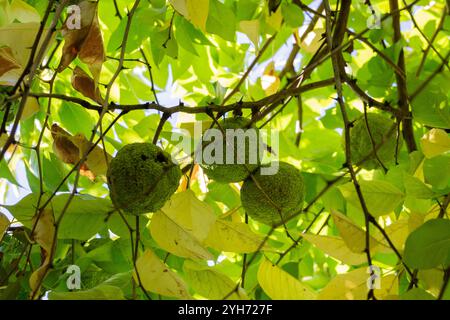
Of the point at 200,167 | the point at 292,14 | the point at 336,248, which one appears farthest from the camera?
the point at 292,14

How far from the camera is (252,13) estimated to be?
5.93ft

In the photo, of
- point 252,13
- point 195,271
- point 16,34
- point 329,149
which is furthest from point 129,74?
point 195,271

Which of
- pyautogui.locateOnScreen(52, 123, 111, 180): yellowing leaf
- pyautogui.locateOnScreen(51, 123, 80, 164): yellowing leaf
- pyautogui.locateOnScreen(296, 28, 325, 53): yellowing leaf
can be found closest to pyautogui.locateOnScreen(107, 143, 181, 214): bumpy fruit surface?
pyautogui.locateOnScreen(52, 123, 111, 180): yellowing leaf

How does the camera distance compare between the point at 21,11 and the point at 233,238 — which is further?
the point at 21,11

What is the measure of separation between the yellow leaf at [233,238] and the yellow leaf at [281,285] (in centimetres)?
4

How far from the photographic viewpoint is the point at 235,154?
1.17 meters

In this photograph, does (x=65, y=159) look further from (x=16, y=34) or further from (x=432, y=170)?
(x=432, y=170)

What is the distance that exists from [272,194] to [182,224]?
0.60 ft

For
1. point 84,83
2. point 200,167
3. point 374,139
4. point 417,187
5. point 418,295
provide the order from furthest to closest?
point 200,167, point 374,139, point 84,83, point 417,187, point 418,295

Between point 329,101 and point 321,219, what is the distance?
498 mm

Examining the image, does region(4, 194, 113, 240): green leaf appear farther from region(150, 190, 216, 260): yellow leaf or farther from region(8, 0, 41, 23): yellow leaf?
region(8, 0, 41, 23): yellow leaf

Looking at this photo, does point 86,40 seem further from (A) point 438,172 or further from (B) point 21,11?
(A) point 438,172

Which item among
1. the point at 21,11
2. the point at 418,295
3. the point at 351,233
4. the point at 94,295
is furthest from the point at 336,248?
the point at 21,11

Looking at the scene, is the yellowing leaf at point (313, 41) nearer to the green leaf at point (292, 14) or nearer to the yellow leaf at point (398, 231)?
the green leaf at point (292, 14)
